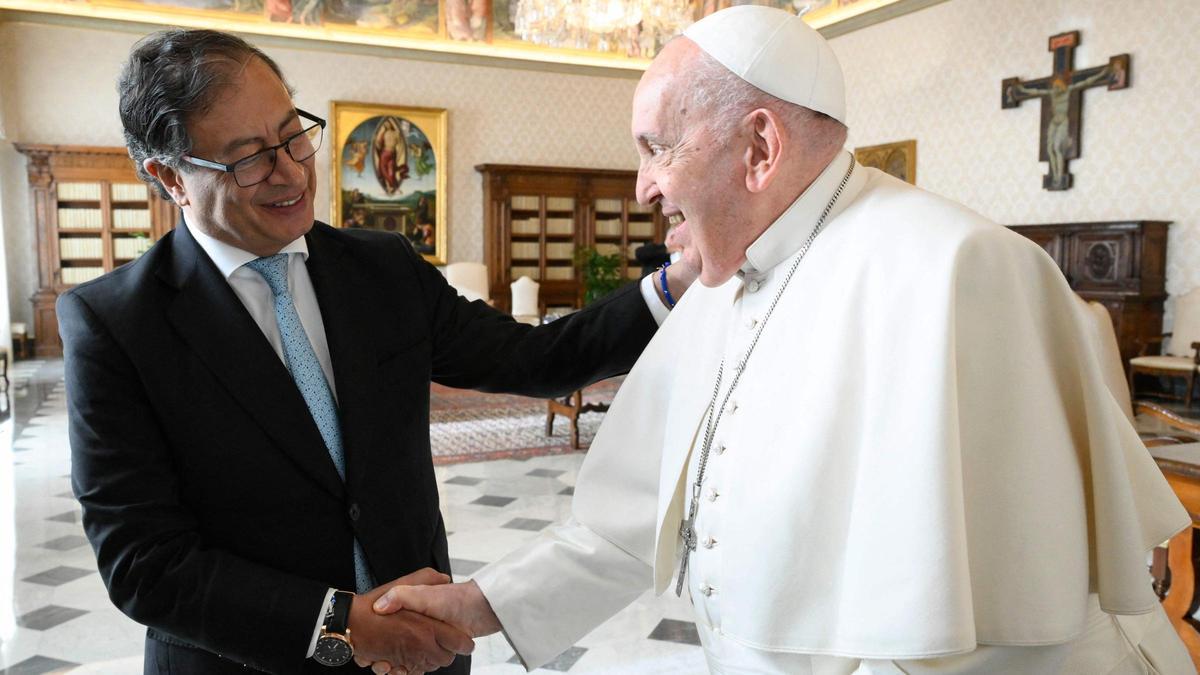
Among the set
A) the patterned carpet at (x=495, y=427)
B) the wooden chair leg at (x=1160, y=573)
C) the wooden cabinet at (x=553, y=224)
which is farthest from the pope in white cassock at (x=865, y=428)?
the wooden cabinet at (x=553, y=224)

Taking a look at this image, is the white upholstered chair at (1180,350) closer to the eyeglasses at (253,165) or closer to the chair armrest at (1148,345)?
the chair armrest at (1148,345)

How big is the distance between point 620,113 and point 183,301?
48.4 feet

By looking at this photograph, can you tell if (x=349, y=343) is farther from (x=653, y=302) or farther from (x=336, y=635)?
(x=653, y=302)

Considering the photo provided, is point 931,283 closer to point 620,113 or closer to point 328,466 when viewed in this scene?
point 328,466

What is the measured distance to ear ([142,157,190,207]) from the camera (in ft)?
5.26

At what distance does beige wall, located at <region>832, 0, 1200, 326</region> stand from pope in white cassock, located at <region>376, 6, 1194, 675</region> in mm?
9811

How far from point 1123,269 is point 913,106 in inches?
160

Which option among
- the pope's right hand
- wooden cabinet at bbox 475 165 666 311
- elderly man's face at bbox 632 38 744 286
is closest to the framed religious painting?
wooden cabinet at bbox 475 165 666 311

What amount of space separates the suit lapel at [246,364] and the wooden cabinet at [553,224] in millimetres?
13079

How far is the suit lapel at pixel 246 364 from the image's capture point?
5.05 feet

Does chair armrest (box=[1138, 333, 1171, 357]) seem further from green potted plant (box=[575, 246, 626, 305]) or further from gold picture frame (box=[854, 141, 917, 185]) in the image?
green potted plant (box=[575, 246, 626, 305])

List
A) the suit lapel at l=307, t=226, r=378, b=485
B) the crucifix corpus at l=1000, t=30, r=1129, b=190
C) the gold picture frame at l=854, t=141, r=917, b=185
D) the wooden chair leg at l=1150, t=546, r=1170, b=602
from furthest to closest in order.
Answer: the gold picture frame at l=854, t=141, r=917, b=185 → the crucifix corpus at l=1000, t=30, r=1129, b=190 → the wooden chair leg at l=1150, t=546, r=1170, b=602 → the suit lapel at l=307, t=226, r=378, b=485

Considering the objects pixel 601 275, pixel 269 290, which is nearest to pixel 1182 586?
pixel 269 290

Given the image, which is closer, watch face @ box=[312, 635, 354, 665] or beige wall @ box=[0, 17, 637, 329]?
watch face @ box=[312, 635, 354, 665]
